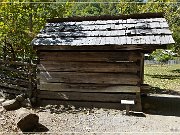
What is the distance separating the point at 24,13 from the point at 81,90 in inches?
232

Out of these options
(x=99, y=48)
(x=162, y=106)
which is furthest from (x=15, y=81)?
(x=162, y=106)

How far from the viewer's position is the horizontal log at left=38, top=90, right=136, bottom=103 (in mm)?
10859

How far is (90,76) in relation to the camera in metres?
11.1

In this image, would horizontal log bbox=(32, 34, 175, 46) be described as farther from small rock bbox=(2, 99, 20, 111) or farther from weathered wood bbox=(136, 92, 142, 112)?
small rock bbox=(2, 99, 20, 111)

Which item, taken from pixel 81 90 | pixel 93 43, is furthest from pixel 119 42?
pixel 81 90

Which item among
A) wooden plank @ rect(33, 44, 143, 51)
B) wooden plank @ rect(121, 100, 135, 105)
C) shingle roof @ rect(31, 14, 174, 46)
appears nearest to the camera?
wooden plank @ rect(121, 100, 135, 105)

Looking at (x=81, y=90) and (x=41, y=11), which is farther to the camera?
(x=41, y=11)

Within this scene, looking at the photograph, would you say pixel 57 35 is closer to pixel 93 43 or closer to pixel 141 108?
pixel 93 43

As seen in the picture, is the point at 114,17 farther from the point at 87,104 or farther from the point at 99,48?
the point at 87,104

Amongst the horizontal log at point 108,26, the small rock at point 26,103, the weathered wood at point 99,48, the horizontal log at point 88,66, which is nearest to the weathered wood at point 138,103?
the horizontal log at point 88,66

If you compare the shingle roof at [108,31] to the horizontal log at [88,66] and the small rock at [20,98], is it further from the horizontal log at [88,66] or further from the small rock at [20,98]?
the small rock at [20,98]

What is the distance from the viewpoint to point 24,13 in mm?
15062

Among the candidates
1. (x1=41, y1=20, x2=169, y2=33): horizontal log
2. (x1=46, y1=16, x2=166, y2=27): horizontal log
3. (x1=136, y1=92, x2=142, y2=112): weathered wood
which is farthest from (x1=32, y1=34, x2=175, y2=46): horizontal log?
(x1=136, y1=92, x2=142, y2=112): weathered wood

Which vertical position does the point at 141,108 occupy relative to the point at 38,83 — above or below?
below
